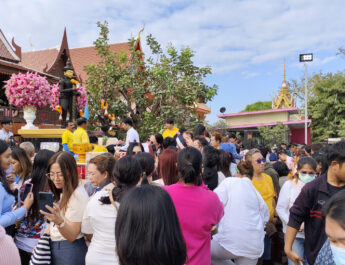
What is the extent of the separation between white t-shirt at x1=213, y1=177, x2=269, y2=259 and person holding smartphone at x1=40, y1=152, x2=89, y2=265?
1.38 meters

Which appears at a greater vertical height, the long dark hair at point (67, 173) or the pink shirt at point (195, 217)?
the long dark hair at point (67, 173)

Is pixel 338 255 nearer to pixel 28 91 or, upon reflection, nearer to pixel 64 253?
pixel 64 253

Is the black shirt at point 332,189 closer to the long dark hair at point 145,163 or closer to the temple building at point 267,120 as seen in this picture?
the long dark hair at point 145,163

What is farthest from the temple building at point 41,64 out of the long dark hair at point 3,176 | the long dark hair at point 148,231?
the long dark hair at point 148,231

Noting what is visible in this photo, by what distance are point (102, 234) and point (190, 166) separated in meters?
0.87

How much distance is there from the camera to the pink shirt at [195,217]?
2.49 m

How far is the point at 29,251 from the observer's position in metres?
2.90

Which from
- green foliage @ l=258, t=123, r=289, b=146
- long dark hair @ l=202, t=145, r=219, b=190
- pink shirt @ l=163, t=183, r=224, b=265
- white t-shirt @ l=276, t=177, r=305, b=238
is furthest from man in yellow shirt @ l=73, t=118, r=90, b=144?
green foliage @ l=258, t=123, r=289, b=146

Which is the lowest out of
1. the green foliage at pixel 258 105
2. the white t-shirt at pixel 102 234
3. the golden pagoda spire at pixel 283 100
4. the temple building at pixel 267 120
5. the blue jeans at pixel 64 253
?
the blue jeans at pixel 64 253

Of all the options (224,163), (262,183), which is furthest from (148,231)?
(262,183)

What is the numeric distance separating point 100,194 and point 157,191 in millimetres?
1326

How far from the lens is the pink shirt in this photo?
2486 mm

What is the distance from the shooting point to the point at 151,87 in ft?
48.0

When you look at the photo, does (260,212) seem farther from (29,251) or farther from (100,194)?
(29,251)
